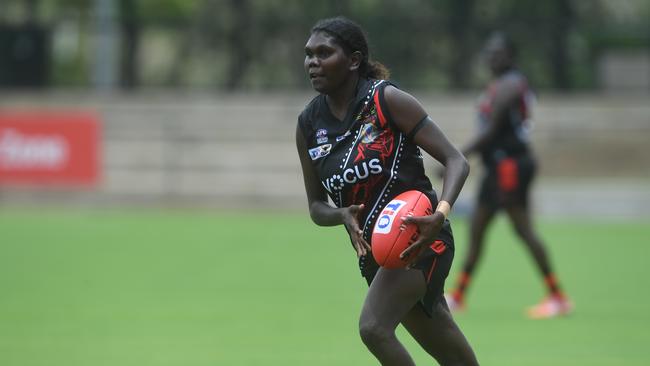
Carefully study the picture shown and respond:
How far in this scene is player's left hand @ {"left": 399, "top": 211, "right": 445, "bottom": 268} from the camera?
5.73m

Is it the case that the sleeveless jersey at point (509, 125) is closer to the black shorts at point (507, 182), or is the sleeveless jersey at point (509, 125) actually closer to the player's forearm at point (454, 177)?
the black shorts at point (507, 182)

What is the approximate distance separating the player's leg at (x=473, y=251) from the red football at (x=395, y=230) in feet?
18.4

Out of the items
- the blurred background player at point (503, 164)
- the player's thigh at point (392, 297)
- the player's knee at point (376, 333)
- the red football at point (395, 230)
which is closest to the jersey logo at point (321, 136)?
the red football at point (395, 230)

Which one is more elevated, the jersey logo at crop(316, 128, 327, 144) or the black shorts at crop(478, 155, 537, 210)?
the jersey logo at crop(316, 128, 327, 144)

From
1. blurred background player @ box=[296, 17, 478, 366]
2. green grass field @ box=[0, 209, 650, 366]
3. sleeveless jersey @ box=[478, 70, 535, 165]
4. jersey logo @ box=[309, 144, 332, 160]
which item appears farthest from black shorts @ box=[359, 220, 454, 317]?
sleeveless jersey @ box=[478, 70, 535, 165]

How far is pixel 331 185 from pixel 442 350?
1014 mm

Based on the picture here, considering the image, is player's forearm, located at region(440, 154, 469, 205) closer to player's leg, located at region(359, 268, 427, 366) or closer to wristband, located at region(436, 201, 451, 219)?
wristband, located at region(436, 201, 451, 219)

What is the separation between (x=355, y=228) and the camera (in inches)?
233

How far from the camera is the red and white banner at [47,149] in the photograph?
2348 centimetres

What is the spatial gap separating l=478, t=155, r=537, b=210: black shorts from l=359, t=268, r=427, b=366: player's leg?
18.4ft

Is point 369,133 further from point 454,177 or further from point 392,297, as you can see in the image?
point 392,297

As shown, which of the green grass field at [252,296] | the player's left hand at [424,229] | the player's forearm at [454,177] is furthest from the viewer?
the green grass field at [252,296]

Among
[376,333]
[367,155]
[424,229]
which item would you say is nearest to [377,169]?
[367,155]

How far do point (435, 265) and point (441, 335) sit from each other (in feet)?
1.19
